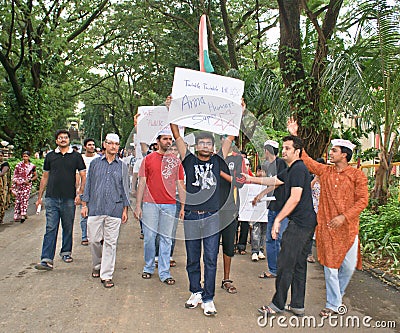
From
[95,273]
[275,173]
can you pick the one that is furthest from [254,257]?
[95,273]

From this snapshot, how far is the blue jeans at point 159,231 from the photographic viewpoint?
627cm

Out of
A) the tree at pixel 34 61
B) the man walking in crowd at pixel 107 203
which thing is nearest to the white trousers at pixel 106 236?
the man walking in crowd at pixel 107 203

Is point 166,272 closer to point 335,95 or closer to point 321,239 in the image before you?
point 321,239

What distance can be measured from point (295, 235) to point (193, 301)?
1.30 m

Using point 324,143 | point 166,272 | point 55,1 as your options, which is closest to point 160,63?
point 55,1

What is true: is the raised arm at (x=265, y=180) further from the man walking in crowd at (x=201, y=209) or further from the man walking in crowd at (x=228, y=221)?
the man walking in crowd at (x=201, y=209)

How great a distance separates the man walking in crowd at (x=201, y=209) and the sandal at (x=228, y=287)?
623mm

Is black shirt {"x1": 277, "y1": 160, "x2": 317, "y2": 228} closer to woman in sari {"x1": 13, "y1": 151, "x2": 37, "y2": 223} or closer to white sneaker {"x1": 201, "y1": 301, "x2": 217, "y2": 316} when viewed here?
white sneaker {"x1": 201, "y1": 301, "x2": 217, "y2": 316}

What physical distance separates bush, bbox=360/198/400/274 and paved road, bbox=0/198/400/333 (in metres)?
0.75

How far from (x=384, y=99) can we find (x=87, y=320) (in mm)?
6527

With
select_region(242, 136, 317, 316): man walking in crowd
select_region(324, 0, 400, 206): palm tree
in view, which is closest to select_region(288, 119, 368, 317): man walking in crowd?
select_region(242, 136, 317, 316): man walking in crowd

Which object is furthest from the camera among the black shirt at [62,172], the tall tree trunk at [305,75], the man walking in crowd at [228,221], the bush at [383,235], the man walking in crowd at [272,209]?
the tall tree trunk at [305,75]

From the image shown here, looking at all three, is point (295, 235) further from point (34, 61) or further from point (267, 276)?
point (34, 61)

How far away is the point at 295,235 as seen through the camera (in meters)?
4.93
